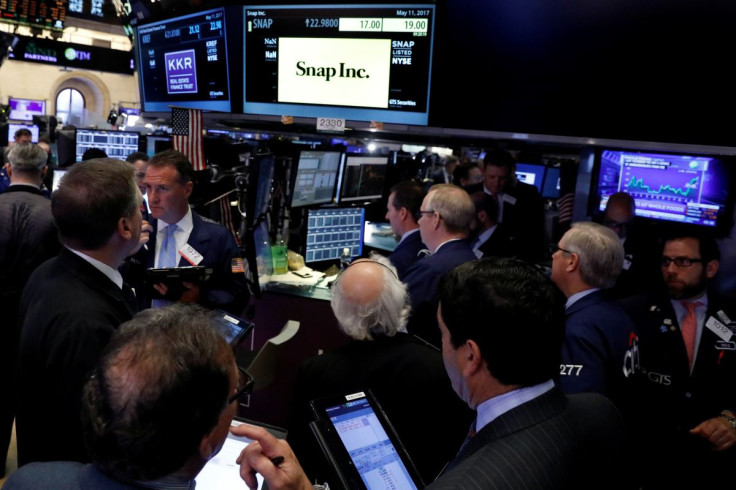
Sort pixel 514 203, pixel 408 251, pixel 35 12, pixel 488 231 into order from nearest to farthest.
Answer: pixel 408 251 → pixel 488 231 → pixel 514 203 → pixel 35 12

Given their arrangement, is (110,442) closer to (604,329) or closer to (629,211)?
(604,329)

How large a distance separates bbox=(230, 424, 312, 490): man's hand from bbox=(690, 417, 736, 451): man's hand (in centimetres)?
221

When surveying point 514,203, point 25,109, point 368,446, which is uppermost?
point 25,109

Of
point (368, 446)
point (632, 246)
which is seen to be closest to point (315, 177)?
point (632, 246)

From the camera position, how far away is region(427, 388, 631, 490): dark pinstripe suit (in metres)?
1.11

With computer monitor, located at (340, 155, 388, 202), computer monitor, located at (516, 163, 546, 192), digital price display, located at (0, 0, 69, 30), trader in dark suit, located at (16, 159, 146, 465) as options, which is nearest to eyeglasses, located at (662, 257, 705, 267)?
trader in dark suit, located at (16, 159, 146, 465)

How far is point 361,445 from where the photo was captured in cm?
151

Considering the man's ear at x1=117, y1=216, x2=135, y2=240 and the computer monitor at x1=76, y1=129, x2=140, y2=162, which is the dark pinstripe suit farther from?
the computer monitor at x1=76, y1=129, x2=140, y2=162

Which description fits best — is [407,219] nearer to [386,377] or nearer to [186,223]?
[186,223]

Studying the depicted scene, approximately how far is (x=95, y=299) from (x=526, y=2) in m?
2.43

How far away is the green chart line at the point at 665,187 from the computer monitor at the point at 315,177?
226 cm

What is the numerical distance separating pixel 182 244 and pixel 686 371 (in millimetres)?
2688

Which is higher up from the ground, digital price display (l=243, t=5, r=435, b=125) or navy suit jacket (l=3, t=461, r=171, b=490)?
digital price display (l=243, t=5, r=435, b=125)

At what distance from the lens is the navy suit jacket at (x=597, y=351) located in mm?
2156
